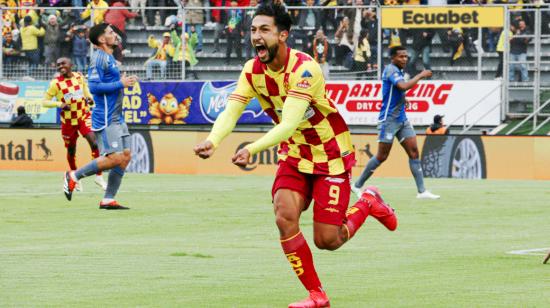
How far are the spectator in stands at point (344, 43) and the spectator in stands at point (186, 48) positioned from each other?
3.66 metres

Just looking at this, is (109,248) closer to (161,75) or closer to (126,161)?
(126,161)

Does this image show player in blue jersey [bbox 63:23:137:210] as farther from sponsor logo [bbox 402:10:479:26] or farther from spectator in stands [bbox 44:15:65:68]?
spectator in stands [bbox 44:15:65:68]

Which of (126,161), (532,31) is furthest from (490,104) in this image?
(126,161)

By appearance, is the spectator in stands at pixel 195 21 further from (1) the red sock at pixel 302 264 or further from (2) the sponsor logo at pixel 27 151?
(1) the red sock at pixel 302 264

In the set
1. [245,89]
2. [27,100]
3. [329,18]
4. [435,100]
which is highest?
[329,18]

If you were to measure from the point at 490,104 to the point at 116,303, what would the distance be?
20.8m

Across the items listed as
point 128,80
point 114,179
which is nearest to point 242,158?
point 128,80

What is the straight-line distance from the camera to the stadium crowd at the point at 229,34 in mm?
28734

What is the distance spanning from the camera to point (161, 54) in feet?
101

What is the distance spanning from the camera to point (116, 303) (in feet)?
29.4

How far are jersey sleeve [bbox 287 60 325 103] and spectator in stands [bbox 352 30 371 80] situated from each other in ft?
66.5

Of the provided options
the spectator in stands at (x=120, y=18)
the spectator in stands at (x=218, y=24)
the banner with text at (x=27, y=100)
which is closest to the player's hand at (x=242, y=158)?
the spectator in stands at (x=218, y=24)

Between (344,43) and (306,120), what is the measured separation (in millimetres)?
20201

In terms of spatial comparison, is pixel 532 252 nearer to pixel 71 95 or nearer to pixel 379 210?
pixel 379 210
